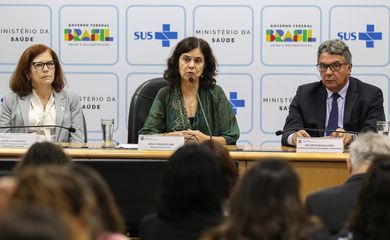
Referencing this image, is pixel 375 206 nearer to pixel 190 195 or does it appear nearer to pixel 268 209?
Answer: pixel 268 209

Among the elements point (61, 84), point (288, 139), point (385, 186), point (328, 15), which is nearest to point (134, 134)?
point (61, 84)

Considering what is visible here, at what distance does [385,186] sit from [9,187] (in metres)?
1.16

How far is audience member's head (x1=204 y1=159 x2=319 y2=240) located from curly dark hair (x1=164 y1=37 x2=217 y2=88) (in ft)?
9.60

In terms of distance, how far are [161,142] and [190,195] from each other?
1715 millimetres

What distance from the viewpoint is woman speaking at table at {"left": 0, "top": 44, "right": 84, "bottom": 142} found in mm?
5082

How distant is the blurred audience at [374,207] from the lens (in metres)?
2.29

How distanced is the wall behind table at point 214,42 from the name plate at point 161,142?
2.18m

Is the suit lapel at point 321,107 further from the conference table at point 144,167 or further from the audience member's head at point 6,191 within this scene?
the audience member's head at point 6,191

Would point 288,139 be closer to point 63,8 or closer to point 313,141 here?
point 313,141

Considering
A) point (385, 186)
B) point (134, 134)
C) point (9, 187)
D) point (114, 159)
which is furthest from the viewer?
point (134, 134)

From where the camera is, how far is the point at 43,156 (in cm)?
293

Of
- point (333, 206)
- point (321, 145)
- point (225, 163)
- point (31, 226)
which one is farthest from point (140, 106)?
point (31, 226)

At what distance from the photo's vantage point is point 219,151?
3.03m

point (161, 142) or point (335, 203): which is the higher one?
point (161, 142)
